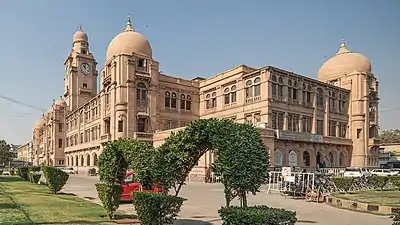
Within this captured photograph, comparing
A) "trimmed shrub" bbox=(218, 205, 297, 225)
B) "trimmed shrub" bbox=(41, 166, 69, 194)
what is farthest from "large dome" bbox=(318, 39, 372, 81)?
"trimmed shrub" bbox=(218, 205, 297, 225)

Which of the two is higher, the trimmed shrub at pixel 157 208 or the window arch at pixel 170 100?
the window arch at pixel 170 100

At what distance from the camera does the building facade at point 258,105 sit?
45.6 m

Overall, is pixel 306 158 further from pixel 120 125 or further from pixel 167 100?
pixel 120 125

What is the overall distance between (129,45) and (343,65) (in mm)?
32134

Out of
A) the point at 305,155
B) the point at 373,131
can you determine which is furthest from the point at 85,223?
the point at 373,131

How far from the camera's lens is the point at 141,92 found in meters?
50.0

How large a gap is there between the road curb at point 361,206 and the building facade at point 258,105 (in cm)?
2060

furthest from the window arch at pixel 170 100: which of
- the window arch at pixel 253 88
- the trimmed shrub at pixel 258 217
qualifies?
the trimmed shrub at pixel 258 217

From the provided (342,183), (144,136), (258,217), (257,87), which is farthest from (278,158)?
(258,217)

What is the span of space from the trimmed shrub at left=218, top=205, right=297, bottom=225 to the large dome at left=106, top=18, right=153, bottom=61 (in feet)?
149

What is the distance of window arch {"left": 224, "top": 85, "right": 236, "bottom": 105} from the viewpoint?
50.3 m

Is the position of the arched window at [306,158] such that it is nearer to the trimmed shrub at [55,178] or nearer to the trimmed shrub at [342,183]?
the trimmed shrub at [342,183]

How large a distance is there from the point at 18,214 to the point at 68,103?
72093mm

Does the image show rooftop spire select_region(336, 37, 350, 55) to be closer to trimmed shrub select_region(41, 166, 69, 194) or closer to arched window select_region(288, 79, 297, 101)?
arched window select_region(288, 79, 297, 101)
